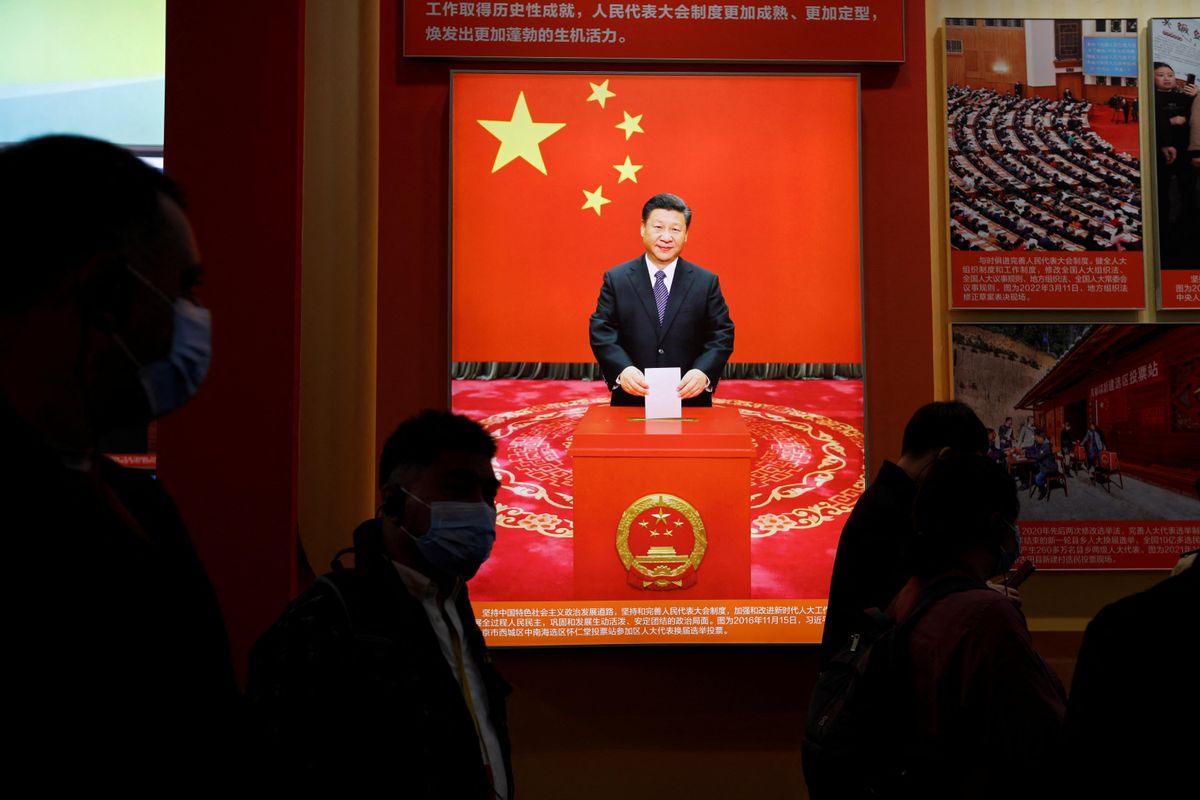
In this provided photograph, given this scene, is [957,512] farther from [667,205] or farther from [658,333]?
[667,205]

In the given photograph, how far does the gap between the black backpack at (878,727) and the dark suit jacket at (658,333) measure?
209 cm

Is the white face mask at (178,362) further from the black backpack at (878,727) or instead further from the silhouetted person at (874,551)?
the silhouetted person at (874,551)

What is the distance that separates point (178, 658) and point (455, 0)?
3515mm

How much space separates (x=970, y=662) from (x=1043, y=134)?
3.22m

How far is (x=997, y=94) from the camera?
4188 mm

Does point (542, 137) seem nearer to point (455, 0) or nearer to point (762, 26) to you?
point (455, 0)

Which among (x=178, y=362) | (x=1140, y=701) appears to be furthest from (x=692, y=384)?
(x=178, y=362)

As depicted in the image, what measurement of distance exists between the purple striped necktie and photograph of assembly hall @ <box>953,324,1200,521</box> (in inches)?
51.6

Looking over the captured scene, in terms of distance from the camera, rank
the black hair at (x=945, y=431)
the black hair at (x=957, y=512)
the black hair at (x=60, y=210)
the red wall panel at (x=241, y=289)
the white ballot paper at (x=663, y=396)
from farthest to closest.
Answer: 1. the white ballot paper at (x=663, y=396)
2. the red wall panel at (x=241, y=289)
3. the black hair at (x=945, y=431)
4. the black hair at (x=957, y=512)
5. the black hair at (x=60, y=210)

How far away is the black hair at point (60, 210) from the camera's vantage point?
39.8 inches

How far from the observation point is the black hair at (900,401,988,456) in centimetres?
276

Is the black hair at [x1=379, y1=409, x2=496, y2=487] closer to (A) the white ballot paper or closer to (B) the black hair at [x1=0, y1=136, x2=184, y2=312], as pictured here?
(B) the black hair at [x1=0, y1=136, x2=184, y2=312]

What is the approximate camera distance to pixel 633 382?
3924mm

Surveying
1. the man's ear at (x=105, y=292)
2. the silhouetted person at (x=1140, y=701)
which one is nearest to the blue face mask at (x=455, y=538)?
the man's ear at (x=105, y=292)
